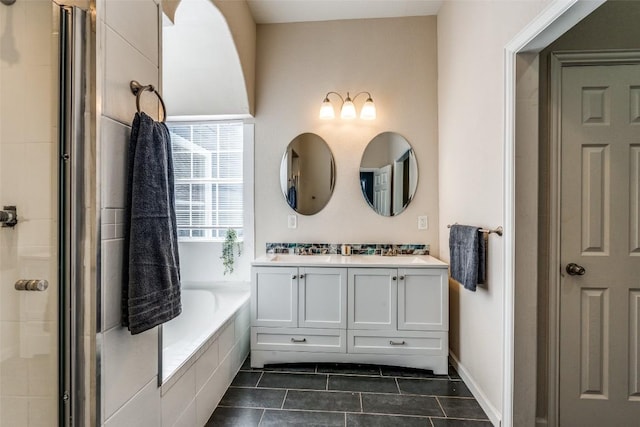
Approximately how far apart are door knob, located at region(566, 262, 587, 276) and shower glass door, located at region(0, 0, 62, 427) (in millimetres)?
2226

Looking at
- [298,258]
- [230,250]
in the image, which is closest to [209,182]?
[230,250]

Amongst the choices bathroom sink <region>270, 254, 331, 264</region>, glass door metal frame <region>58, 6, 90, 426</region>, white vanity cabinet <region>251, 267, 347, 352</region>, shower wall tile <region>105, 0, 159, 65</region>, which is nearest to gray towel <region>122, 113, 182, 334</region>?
glass door metal frame <region>58, 6, 90, 426</region>

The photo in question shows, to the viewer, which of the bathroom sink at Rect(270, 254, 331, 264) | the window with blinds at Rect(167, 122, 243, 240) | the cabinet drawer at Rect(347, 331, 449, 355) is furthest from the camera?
the window with blinds at Rect(167, 122, 243, 240)

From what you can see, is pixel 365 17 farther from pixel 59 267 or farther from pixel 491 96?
pixel 59 267

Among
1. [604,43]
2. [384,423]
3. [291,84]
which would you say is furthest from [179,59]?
[384,423]

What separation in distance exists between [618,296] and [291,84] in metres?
2.68

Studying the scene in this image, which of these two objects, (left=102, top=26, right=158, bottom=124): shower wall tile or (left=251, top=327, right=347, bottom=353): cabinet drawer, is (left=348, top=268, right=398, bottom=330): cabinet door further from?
(left=102, top=26, right=158, bottom=124): shower wall tile

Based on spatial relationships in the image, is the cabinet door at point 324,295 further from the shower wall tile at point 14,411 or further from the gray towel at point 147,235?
the shower wall tile at point 14,411

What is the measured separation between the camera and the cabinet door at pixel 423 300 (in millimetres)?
2232

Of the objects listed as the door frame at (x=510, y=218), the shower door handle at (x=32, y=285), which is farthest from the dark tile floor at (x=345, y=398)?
the shower door handle at (x=32, y=285)

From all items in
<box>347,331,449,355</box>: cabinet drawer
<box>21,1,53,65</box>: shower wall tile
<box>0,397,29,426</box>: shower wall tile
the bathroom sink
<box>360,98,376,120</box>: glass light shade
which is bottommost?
<box>347,331,449,355</box>: cabinet drawer

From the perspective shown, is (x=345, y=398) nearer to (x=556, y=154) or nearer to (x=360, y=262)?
(x=360, y=262)

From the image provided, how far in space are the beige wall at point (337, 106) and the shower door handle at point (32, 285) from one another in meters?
1.84

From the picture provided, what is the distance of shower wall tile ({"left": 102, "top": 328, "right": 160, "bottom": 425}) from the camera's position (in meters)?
1.04
